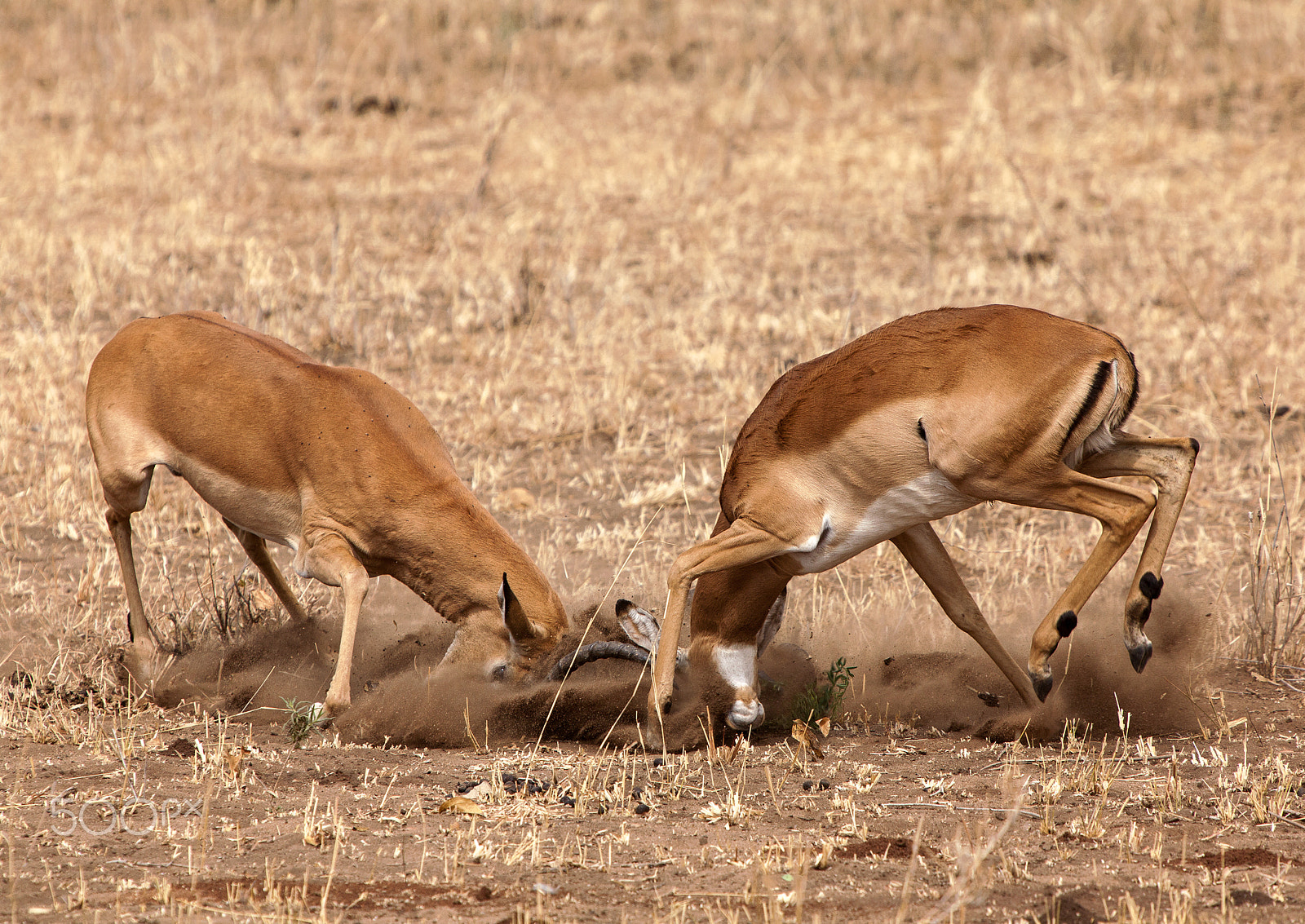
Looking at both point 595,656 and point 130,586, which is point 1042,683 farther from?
point 130,586

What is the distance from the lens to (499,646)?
5.82 meters

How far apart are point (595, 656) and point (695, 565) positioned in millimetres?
560

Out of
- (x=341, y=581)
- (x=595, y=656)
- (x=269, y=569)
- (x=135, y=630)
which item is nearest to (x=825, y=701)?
(x=595, y=656)

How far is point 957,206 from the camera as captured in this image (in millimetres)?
13445

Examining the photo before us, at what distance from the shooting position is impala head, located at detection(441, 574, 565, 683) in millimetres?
5719

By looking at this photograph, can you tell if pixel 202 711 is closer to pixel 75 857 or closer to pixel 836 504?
pixel 75 857

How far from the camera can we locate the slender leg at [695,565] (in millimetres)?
5684

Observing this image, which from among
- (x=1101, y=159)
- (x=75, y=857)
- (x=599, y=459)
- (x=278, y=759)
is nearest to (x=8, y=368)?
(x=599, y=459)

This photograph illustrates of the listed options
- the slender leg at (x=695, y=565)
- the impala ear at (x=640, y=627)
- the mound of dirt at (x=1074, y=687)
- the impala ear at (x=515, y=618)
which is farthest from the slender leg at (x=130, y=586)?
the mound of dirt at (x=1074, y=687)

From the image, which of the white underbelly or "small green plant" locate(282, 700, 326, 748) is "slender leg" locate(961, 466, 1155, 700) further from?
"small green plant" locate(282, 700, 326, 748)

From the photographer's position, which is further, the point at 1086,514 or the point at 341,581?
the point at 341,581

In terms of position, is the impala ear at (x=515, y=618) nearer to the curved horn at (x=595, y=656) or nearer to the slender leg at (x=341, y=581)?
the curved horn at (x=595, y=656)

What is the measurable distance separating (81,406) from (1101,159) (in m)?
10.5

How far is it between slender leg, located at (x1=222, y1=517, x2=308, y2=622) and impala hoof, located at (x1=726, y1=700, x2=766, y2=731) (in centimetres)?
229
